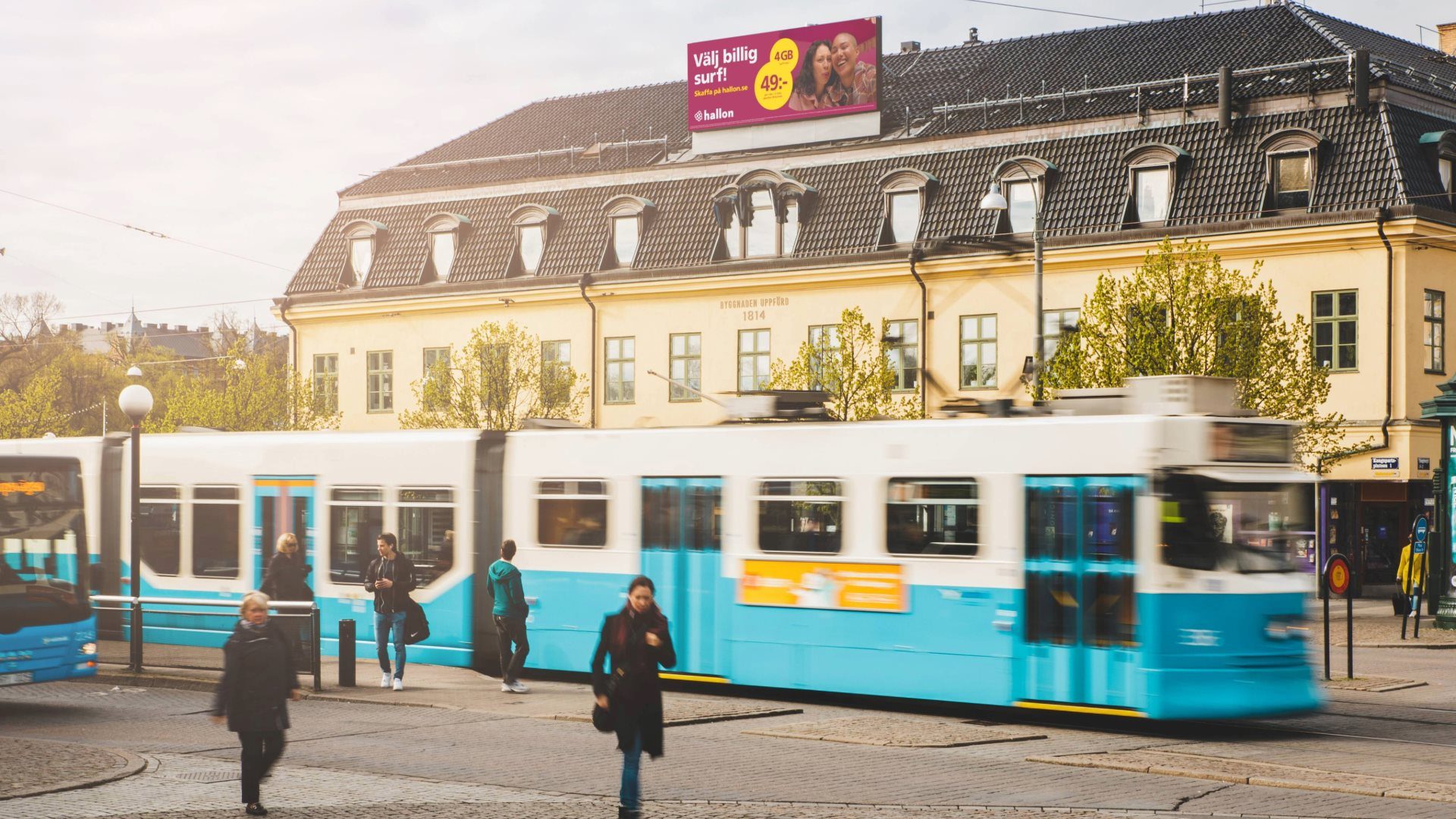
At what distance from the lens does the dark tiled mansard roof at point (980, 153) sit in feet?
121

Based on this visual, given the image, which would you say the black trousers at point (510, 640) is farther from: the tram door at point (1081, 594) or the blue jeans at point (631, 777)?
the blue jeans at point (631, 777)

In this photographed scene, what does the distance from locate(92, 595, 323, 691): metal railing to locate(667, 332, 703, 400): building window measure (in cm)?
2463

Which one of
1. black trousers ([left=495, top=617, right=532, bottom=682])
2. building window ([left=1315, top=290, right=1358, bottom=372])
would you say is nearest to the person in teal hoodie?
black trousers ([left=495, top=617, right=532, bottom=682])

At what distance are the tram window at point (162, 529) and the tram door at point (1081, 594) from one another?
1182 cm

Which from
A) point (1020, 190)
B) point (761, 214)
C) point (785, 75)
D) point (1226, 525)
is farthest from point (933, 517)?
point (785, 75)

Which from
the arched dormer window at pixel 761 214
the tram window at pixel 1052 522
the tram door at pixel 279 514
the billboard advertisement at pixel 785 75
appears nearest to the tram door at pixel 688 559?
the tram window at pixel 1052 522

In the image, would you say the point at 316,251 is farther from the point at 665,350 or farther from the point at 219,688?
the point at 219,688

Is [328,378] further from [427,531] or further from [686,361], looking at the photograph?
[427,531]

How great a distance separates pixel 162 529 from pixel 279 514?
2.11 metres

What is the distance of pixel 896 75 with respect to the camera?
47.0m

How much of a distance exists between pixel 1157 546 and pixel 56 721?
9724 millimetres

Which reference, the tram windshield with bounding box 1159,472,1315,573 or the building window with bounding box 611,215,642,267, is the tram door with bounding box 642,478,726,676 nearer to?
the tram windshield with bounding box 1159,472,1315,573

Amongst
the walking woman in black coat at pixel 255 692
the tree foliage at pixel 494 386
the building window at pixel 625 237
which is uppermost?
the building window at pixel 625 237

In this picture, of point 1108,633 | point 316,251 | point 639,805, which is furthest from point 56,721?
point 316,251
